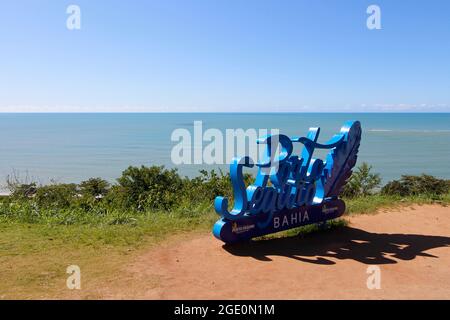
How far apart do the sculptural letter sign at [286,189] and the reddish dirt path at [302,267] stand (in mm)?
416

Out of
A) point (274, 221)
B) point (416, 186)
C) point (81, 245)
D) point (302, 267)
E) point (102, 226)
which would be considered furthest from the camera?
point (416, 186)

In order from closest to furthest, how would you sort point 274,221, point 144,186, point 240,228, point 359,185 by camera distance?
point 240,228 → point 274,221 → point 359,185 → point 144,186

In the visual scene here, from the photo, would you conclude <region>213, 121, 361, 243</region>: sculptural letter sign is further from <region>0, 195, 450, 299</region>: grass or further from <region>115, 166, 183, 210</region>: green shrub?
<region>115, 166, 183, 210</region>: green shrub

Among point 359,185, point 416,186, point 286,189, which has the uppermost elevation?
point 286,189

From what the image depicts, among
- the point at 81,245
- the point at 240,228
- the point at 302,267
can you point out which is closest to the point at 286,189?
the point at 240,228

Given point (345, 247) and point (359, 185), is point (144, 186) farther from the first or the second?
point (345, 247)

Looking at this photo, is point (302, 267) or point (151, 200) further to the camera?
point (151, 200)

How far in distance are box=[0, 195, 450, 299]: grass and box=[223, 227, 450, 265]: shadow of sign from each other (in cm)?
56

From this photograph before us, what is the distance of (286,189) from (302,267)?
1.95 metres

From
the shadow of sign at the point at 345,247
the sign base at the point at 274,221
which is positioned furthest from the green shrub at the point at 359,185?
the shadow of sign at the point at 345,247

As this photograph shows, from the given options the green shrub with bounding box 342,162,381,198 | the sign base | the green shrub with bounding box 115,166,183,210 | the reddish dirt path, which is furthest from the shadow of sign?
the green shrub with bounding box 115,166,183,210

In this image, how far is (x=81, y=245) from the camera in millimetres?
8602

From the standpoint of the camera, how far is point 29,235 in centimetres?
937

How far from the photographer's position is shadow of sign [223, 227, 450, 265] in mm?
8133
